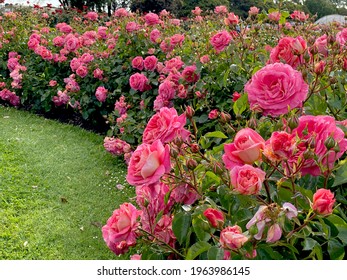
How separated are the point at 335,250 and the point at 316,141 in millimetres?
238

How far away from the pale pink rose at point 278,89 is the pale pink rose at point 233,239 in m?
0.34

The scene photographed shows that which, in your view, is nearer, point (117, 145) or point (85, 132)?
point (117, 145)

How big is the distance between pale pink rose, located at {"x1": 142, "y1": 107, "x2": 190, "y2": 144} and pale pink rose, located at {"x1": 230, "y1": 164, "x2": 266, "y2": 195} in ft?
0.68

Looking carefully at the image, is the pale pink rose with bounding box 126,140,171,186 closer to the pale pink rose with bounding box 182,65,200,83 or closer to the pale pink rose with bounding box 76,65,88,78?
the pale pink rose with bounding box 182,65,200,83

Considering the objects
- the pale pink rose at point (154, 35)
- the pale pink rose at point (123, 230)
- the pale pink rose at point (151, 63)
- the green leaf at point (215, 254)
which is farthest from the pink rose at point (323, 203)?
the pale pink rose at point (154, 35)

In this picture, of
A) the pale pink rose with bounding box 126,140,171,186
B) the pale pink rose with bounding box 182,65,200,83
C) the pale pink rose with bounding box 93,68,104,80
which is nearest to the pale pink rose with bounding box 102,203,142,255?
the pale pink rose with bounding box 126,140,171,186

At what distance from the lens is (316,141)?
1.03m

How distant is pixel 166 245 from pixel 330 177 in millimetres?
414

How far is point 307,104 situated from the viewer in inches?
56.1

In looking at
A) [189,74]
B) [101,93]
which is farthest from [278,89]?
[101,93]

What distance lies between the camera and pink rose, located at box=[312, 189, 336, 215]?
36.5 inches
